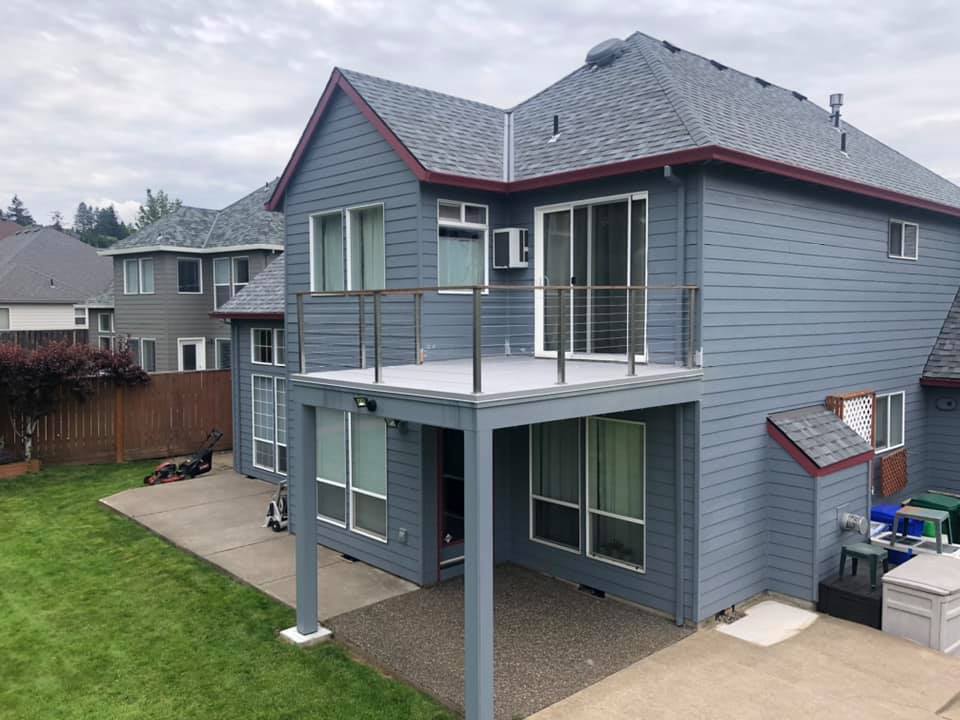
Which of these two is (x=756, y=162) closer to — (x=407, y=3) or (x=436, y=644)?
(x=436, y=644)

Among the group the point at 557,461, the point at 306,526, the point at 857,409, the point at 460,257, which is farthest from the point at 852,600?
the point at 460,257

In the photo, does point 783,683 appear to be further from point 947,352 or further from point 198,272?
point 198,272

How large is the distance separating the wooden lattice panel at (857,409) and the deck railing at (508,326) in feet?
10.7

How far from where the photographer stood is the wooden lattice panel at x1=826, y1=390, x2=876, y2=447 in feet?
32.7

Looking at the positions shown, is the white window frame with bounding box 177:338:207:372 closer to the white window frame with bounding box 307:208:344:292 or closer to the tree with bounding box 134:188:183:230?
the white window frame with bounding box 307:208:344:292

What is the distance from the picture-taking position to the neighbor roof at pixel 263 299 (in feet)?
46.2

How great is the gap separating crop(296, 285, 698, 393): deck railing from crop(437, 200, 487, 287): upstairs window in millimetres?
260

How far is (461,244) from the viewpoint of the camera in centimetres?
964

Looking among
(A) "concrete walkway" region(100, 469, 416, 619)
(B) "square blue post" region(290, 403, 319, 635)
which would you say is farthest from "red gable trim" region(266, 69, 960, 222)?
(A) "concrete walkway" region(100, 469, 416, 619)

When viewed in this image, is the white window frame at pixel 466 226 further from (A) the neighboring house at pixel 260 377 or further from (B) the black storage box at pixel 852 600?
(B) the black storage box at pixel 852 600

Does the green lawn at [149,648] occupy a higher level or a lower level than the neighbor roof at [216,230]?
lower

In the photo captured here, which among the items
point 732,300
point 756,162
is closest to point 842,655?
point 732,300

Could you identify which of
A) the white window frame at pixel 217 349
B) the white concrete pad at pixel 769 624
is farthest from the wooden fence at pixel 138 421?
the white concrete pad at pixel 769 624

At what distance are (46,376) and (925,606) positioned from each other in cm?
1619
